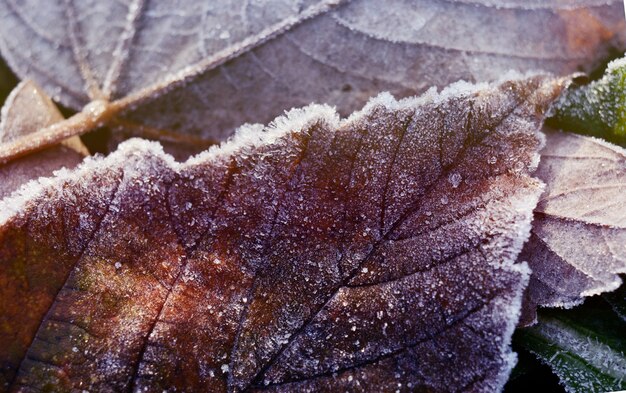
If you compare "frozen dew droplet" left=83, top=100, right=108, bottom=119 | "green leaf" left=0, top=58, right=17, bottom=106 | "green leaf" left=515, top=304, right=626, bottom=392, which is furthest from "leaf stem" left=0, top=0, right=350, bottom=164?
"green leaf" left=515, top=304, right=626, bottom=392

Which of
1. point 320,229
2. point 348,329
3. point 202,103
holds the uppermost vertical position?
point 202,103

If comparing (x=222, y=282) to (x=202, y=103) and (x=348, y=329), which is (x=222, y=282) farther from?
(x=202, y=103)

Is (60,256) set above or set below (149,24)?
below

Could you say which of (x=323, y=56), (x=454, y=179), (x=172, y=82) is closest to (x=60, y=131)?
(x=172, y=82)

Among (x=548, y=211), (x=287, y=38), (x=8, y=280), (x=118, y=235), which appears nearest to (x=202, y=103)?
(x=287, y=38)

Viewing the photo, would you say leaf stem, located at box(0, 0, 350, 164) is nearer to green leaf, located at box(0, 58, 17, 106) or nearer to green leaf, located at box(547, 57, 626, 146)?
green leaf, located at box(0, 58, 17, 106)

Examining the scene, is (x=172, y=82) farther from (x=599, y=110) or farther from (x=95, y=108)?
(x=599, y=110)

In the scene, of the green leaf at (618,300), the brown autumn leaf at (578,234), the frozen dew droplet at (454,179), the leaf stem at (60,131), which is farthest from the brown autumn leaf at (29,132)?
the green leaf at (618,300)
